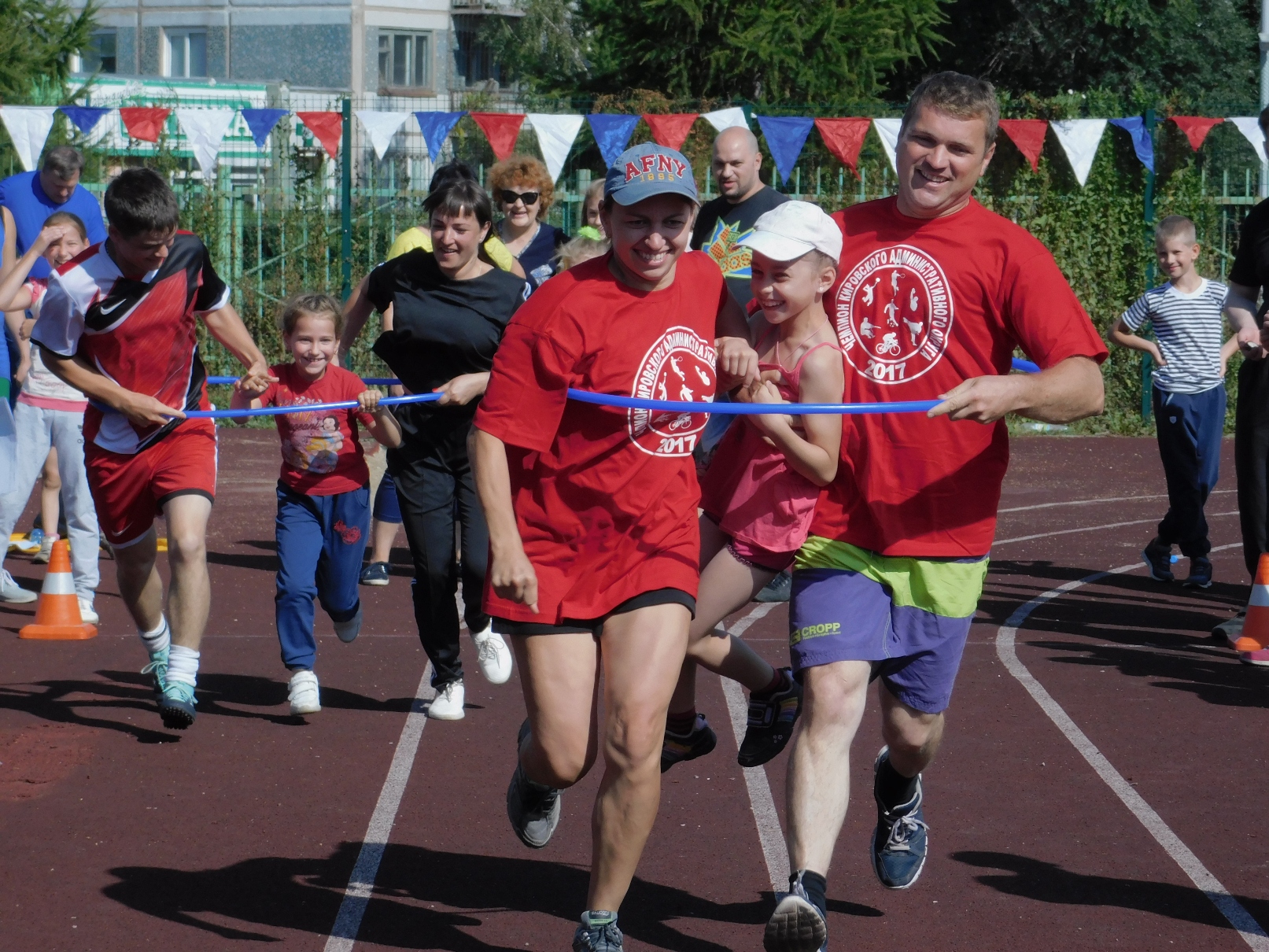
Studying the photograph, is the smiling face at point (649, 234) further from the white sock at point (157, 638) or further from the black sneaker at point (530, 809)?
the white sock at point (157, 638)

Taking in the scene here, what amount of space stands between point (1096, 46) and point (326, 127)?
24085 mm

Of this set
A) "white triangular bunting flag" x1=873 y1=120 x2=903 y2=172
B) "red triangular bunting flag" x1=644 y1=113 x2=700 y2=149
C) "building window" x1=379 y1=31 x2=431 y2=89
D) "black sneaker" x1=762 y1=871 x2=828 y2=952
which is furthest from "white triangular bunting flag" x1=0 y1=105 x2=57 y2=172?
"building window" x1=379 y1=31 x2=431 y2=89

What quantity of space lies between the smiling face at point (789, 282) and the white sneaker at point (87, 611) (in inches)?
233

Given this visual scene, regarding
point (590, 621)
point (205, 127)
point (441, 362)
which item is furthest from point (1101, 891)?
point (205, 127)

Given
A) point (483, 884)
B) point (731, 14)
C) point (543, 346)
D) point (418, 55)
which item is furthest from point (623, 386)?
point (418, 55)

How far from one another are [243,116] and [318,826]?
1361 centimetres

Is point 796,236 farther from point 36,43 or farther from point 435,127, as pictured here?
point 36,43

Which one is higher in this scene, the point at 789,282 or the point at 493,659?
the point at 789,282

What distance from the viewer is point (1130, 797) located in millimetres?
6297

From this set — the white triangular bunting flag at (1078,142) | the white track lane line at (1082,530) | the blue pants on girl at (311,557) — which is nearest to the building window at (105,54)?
the white triangular bunting flag at (1078,142)

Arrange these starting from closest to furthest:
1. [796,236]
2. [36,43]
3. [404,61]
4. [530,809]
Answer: [796,236] < [530,809] < [36,43] < [404,61]

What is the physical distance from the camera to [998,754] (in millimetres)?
6883

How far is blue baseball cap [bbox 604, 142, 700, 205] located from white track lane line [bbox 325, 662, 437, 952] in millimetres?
2294

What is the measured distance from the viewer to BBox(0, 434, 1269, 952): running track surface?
496 centimetres
